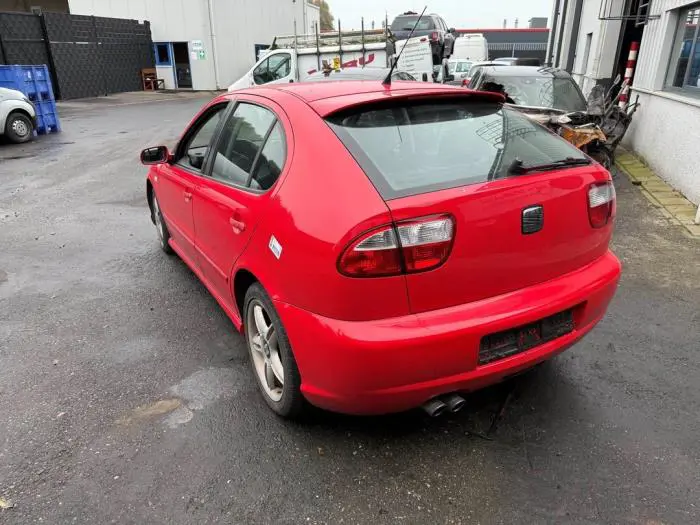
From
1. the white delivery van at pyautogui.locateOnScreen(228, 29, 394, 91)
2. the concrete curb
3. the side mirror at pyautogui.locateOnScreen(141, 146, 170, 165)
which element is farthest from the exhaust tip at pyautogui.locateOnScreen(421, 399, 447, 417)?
the white delivery van at pyautogui.locateOnScreen(228, 29, 394, 91)

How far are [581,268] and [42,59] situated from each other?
2606cm

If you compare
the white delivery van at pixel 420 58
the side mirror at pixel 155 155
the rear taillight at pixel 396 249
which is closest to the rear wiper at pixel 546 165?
the rear taillight at pixel 396 249

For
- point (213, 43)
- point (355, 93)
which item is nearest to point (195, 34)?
point (213, 43)

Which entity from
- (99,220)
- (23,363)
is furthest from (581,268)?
(99,220)

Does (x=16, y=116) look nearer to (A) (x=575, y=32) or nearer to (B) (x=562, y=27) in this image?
(A) (x=575, y=32)

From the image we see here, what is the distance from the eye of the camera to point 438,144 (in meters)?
2.45

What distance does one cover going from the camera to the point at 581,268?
2.51 meters

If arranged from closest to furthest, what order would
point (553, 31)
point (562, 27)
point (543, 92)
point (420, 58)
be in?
point (543, 92) < point (420, 58) < point (562, 27) < point (553, 31)

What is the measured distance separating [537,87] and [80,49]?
74.9 feet

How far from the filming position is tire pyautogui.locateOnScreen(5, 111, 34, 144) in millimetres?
11766

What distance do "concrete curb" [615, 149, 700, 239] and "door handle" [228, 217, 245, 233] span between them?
501 cm

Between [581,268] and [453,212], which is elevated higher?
[453,212]

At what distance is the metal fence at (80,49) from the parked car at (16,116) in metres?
11.5

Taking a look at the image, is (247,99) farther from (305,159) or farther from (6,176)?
(6,176)
